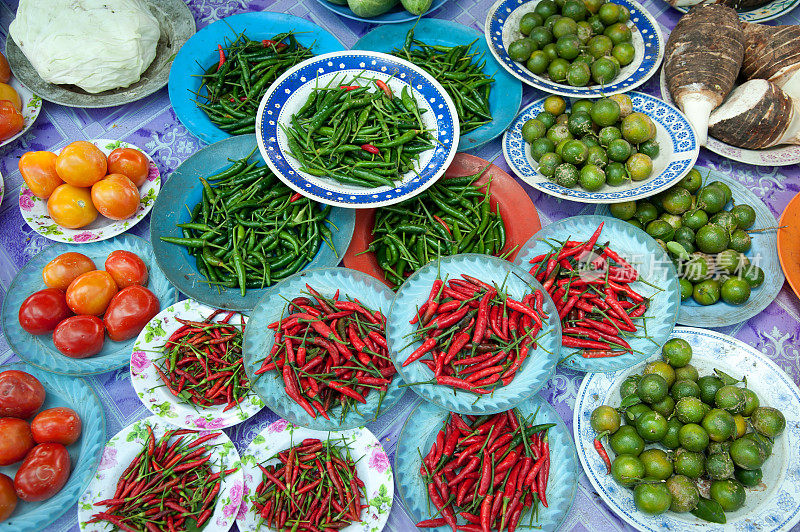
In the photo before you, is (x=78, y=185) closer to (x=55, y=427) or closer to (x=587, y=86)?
(x=55, y=427)

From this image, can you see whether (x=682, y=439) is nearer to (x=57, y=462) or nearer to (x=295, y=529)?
(x=295, y=529)

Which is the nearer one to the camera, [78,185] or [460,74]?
[78,185]

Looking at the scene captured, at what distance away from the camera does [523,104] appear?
A: 3.25m

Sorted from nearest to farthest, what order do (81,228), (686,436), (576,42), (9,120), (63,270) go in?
1. (686,436)
2. (63,270)
3. (81,228)
4. (9,120)
5. (576,42)

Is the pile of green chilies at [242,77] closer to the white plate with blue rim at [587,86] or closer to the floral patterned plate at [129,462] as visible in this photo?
the white plate with blue rim at [587,86]

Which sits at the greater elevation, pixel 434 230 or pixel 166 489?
pixel 434 230

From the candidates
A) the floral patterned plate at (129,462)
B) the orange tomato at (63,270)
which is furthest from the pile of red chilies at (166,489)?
the orange tomato at (63,270)

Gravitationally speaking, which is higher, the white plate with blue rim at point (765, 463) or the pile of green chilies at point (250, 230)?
the pile of green chilies at point (250, 230)

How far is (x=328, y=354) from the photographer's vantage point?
2.26m

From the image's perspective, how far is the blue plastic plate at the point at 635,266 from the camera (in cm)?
228

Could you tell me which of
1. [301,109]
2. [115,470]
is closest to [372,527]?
[115,470]

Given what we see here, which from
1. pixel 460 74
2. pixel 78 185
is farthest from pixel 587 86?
pixel 78 185

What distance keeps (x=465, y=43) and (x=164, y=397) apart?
277cm

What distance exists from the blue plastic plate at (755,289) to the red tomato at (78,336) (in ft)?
8.93
